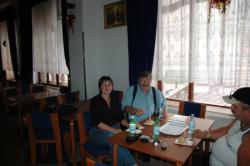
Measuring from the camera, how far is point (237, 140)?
1.49 m

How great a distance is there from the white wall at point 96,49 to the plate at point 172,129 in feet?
5.74

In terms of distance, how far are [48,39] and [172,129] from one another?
388cm

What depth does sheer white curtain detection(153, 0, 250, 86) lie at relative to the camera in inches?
101

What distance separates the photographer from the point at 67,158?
9.44 ft

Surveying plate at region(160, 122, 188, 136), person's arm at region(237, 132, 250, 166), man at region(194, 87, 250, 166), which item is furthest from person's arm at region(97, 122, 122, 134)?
person's arm at region(237, 132, 250, 166)

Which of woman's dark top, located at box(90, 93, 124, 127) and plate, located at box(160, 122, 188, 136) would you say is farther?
woman's dark top, located at box(90, 93, 124, 127)

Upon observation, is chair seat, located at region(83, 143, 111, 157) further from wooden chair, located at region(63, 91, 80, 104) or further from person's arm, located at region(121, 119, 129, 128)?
wooden chair, located at region(63, 91, 80, 104)

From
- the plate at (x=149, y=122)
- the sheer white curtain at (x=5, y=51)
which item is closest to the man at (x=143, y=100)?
the plate at (x=149, y=122)

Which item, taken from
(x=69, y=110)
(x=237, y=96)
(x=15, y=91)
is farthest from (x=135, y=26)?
(x=15, y=91)

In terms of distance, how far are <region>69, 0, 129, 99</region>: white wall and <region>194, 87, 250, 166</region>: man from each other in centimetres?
232

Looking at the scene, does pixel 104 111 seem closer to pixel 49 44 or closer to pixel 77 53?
pixel 77 53

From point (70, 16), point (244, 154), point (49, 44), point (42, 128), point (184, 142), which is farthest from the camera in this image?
point (49, 44)

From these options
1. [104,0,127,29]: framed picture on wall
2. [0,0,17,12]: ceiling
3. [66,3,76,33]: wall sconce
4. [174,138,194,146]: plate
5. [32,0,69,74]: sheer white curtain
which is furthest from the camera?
[0,0,17,12]: ceiling


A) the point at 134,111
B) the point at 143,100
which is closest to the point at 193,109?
the point at 143,100
